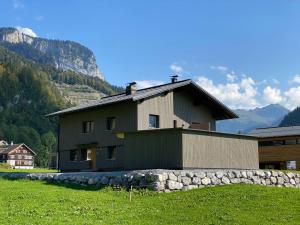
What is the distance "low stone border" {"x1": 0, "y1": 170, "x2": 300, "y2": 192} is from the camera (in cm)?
2473

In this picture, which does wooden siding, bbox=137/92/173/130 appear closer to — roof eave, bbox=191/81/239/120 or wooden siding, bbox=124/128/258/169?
roof eave, bbox=191/81/239/120

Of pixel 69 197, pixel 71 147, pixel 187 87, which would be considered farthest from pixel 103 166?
pixel 69 197

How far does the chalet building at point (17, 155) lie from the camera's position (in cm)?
15838

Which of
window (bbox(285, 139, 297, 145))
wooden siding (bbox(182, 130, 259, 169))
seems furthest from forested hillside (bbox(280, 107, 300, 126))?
wooden siding (bbox(182, 130, 259, 169))

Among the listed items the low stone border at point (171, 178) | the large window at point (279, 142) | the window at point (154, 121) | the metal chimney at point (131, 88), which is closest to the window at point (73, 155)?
the metal chimney at point (131, 88)

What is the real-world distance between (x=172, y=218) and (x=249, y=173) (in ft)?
43.9

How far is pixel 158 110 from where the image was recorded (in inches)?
1474

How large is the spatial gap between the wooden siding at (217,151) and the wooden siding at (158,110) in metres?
7.88

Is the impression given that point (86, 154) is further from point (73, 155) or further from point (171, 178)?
point (171, 178)

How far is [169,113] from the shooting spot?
126 ft

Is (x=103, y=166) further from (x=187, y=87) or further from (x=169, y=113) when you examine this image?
(x=187, y=87)

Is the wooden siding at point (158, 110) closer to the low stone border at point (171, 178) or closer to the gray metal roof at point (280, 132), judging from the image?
the low stone border at point (171, 178)

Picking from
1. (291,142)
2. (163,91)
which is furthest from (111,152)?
(291,142)

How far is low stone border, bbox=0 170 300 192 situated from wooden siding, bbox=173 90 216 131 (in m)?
10.5
